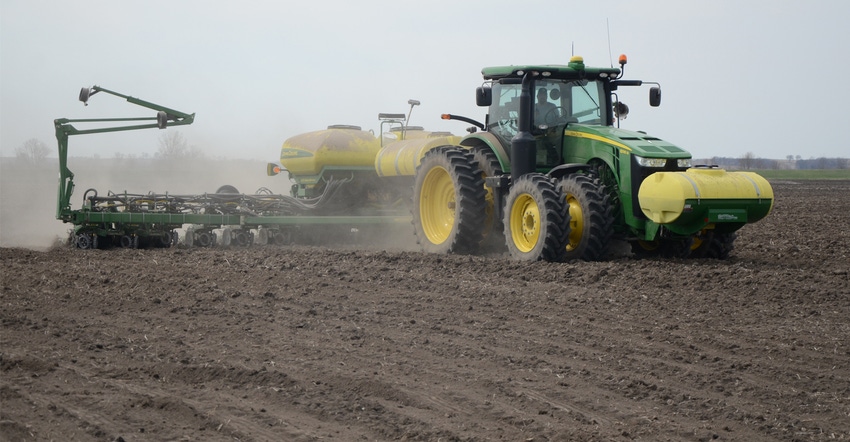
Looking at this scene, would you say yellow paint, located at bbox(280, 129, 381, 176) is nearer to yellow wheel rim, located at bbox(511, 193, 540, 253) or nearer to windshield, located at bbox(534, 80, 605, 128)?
windshield, located at bbox(534, 80, 605, 128)

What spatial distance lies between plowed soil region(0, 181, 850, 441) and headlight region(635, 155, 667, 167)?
1082 mm

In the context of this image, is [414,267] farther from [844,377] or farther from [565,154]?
[844,377]

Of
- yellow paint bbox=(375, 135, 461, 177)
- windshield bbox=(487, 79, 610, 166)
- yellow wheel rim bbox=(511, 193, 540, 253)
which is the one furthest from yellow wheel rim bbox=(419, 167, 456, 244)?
yellow wheel rim bbox=(511, 193, 540, 253)

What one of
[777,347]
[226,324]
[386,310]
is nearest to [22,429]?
[226,324]

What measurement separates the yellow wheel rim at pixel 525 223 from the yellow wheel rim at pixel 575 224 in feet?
1.26

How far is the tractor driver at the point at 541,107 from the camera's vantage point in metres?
11.9

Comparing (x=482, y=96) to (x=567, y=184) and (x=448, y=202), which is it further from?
(x=567, y=184)

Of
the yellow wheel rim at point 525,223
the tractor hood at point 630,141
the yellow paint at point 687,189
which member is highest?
the tractor hood at point 630,141

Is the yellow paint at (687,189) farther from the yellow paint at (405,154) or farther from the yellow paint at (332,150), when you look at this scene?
the yellow paint at (332,150)

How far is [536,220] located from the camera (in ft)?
Result: 36.5

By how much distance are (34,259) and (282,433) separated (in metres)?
7.74

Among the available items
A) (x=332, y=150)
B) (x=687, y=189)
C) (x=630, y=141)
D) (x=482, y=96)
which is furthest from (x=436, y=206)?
(x=687, y=189)

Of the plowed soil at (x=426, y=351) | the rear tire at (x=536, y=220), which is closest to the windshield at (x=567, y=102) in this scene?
the rear tire at (x=536, y=220)

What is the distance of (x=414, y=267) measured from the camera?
36.3ft
